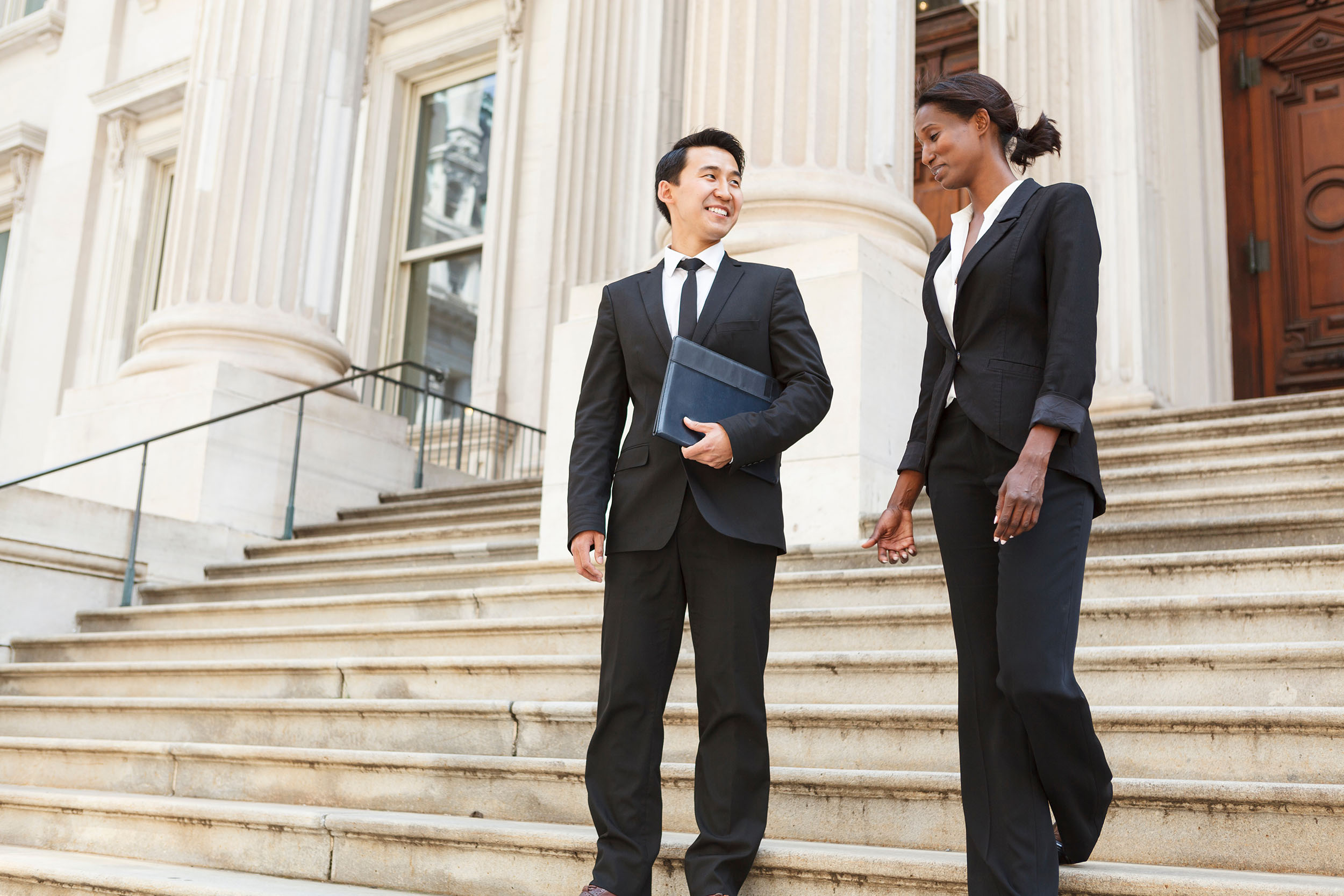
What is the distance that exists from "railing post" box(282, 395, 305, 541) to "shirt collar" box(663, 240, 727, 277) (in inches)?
245

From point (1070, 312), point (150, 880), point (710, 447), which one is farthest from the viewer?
point (150, 880)

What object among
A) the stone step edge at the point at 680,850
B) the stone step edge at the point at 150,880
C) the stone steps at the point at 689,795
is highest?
the stone steps at the point at 689,795

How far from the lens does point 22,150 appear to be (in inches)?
688

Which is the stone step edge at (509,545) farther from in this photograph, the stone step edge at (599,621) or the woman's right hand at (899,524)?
the woman's right hand at (899,524)

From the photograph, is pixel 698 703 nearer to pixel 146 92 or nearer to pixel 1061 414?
pixel 1061 414

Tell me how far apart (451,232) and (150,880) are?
11637mm

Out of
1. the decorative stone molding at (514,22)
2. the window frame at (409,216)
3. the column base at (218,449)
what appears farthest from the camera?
the window frame at (409,216)

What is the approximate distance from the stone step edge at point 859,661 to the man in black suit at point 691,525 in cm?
81

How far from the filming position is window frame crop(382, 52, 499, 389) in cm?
1474

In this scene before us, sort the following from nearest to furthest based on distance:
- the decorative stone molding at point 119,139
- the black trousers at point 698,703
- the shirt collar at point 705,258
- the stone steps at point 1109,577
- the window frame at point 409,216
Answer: the black trousers at point 698,703, the shirt collar at point 705,258, the stone steps at point 1109,577, the window frame at point 409,216, the decorative stone molding at point 119,139

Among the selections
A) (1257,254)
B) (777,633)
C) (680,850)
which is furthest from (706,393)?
(1257,254)

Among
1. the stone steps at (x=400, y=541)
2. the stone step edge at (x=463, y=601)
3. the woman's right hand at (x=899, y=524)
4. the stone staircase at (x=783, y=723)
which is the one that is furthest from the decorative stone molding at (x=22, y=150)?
the woman's right hand at (x=899, y=524)

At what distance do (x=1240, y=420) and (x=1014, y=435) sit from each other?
402 centimetres

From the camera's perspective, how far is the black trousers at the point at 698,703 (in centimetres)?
302
